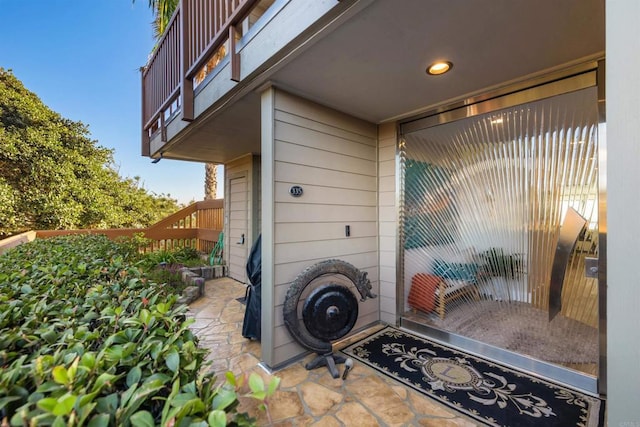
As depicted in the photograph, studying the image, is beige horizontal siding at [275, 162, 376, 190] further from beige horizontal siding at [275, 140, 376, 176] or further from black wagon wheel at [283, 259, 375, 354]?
black wagon wheel at [283, 259, 375, 354]

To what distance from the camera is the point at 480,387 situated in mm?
2062

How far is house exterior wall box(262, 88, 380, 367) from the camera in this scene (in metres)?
2.36

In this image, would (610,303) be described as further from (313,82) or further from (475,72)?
(313,82)

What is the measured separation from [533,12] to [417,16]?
663 millimetres

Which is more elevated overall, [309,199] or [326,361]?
[309,199]

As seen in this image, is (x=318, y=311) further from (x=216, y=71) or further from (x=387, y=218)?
(x=216, y=71)

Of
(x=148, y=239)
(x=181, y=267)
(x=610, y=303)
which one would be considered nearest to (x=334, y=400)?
(x=610, y=303)

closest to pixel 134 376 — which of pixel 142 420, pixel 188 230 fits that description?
pixel 142 420

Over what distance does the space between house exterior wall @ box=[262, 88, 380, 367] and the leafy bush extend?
118 cm

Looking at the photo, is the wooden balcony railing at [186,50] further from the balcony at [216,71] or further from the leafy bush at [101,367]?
the leafy bush at [101,367]

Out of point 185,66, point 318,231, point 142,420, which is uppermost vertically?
point 185,66

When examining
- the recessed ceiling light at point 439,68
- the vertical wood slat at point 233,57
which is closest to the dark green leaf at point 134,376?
the vertical wood slat at point 233,57

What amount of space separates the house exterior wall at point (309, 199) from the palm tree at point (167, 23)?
4.03 m

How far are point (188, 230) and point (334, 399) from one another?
6278 millimetres
